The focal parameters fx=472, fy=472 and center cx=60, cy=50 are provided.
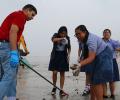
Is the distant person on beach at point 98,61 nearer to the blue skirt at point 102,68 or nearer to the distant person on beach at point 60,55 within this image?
the blue skirt at point 102,68

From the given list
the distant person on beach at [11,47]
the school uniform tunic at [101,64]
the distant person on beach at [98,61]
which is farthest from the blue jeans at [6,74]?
the school uniform tunic at [101,64]

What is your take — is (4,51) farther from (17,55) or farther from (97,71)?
(97,71)

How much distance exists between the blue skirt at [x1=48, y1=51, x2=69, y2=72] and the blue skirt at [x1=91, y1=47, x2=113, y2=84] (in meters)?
3.13

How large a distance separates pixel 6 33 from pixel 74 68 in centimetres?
137

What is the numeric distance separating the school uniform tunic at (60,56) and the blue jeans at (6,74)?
3.34 m

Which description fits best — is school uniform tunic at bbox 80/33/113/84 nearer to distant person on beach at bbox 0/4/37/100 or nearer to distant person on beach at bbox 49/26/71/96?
distant person on beach at bbox 0/4/37/100

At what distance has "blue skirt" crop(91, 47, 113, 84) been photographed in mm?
8281

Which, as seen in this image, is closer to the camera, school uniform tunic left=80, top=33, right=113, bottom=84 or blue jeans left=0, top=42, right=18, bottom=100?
blue jeans left=0, top=42, right=18, bottom=100

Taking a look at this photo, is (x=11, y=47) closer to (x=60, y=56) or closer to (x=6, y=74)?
(x=6, y=74)

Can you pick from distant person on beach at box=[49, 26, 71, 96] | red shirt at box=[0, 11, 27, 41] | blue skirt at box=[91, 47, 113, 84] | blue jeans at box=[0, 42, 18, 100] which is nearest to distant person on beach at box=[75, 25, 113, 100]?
blue skirt at box=[91, 47, 113, 84]

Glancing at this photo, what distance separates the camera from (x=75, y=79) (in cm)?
1516

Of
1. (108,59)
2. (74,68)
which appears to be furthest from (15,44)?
(108,59)

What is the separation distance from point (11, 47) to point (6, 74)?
0.46 metres

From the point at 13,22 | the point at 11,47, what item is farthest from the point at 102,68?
the point at 13,22
